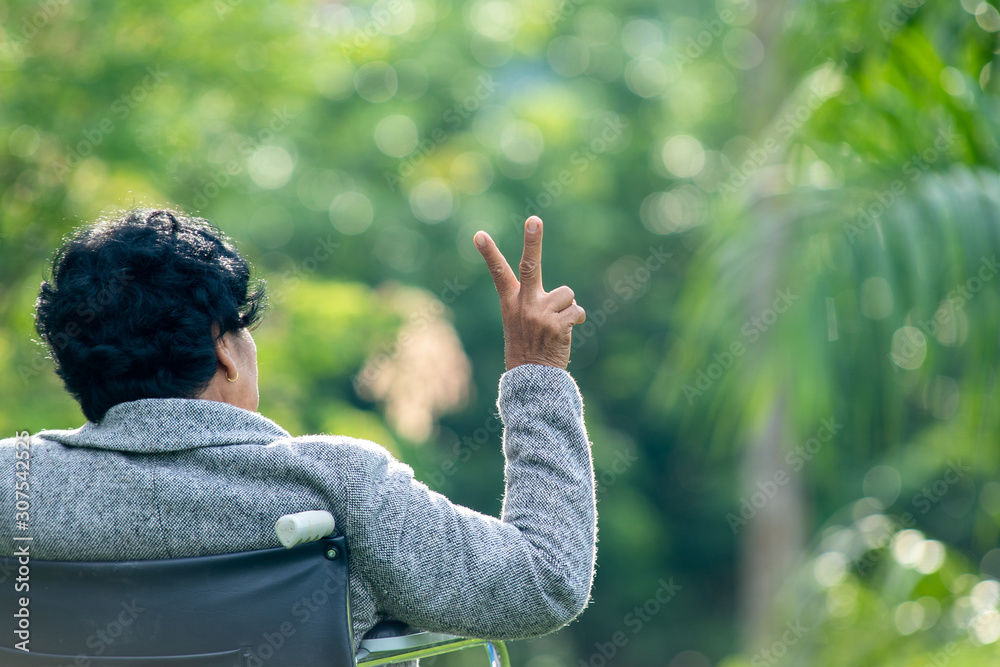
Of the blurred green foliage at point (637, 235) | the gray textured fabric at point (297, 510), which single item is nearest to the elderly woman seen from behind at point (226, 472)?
the gray textured fabric at point (297, 510)

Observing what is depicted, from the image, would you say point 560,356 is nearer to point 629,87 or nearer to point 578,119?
point 578,119

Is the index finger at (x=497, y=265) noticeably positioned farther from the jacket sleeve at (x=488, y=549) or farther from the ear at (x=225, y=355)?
the ear at (x=225, y=355)

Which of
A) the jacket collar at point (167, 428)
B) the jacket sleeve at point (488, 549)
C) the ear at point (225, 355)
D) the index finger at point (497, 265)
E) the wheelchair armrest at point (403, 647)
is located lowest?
the wheelchair armrest at point (403, 647)

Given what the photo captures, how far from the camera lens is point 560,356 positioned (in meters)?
1.31

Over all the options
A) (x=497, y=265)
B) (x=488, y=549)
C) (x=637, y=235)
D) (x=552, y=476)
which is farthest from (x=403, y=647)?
(x=637, y=235)

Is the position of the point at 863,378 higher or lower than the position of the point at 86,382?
lower

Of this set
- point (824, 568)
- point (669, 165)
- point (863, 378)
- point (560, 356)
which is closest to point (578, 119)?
point (669, 165)

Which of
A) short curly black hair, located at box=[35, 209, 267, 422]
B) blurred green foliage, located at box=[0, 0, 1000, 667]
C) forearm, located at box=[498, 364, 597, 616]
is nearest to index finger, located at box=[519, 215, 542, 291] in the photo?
forearm, located at box=[498, 364, 597, 616]

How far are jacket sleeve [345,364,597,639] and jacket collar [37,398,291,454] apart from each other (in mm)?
173

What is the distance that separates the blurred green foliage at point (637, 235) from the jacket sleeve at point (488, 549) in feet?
2.54

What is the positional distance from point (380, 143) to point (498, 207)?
1.85 m

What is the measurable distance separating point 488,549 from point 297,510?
0.22 metres

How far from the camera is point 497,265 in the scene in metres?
1.31

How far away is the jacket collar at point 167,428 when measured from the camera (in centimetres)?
117
